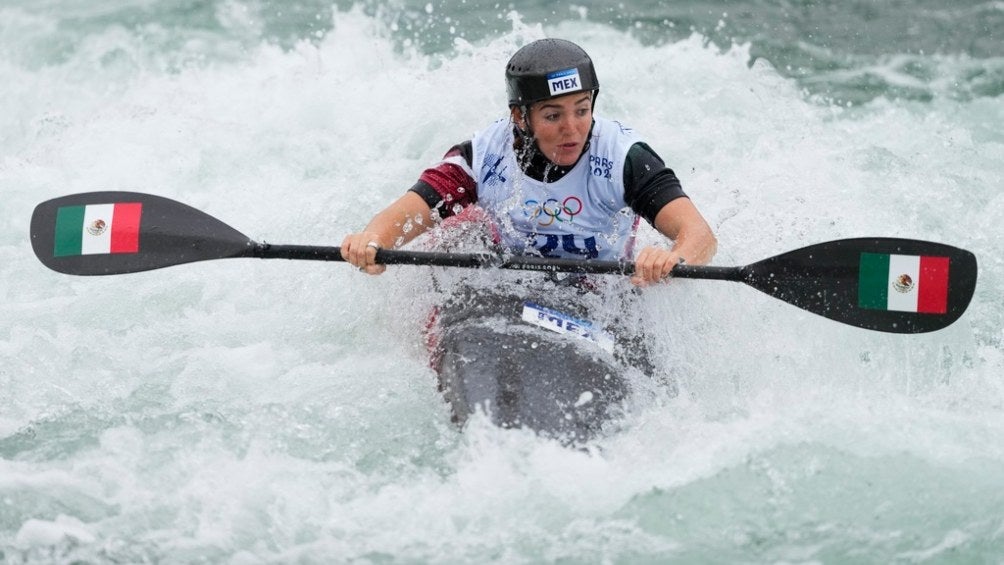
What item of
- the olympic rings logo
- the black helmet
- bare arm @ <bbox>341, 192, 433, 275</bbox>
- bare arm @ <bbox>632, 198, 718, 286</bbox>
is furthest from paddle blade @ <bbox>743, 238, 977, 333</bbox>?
bare arm @ <bbox>341, 192, 433, 275</bbox>

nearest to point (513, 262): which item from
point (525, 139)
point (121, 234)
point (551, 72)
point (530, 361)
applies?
point (530, 361)

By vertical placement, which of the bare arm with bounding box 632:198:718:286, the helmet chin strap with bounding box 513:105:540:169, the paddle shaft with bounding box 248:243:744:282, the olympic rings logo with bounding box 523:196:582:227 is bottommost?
the paddle shaft with bounding box 248:243:744:282

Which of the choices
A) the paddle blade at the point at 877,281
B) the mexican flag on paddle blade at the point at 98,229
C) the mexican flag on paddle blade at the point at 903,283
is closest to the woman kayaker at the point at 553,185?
the paddle blade at the point at 877,281

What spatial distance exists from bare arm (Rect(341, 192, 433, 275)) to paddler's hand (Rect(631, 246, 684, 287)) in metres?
0.89

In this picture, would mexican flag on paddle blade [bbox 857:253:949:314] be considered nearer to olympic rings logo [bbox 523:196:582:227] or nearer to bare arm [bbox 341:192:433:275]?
olympic rings logo [bbox 523:196:582:227]

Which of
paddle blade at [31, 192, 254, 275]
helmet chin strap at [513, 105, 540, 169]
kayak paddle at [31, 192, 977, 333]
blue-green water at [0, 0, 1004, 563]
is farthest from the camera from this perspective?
paddle blade at [31, 192, 254, 275]

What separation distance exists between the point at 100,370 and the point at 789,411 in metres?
2.64

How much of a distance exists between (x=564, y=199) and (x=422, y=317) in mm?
724

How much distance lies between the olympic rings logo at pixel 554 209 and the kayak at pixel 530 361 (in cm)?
25

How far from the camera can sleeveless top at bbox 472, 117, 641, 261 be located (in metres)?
4.46

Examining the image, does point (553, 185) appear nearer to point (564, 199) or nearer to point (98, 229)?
point (564, 199)

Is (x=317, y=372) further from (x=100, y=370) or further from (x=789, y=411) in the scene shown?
(x=789, y=411)

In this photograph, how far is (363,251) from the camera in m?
4.23

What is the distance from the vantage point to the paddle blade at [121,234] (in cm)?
466
